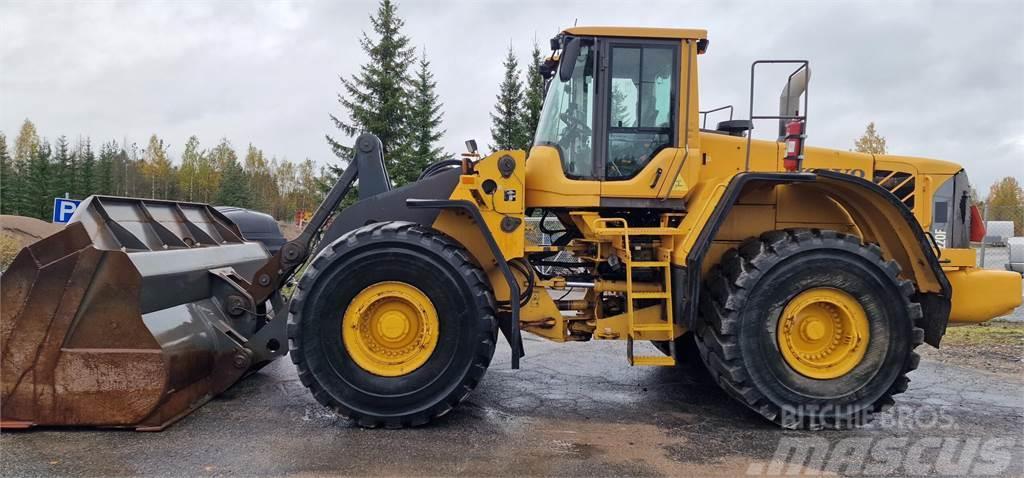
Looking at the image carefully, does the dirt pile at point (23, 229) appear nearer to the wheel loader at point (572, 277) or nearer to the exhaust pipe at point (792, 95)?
the wheel loader at point (572, 277)

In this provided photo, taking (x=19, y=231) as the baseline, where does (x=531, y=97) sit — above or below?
above

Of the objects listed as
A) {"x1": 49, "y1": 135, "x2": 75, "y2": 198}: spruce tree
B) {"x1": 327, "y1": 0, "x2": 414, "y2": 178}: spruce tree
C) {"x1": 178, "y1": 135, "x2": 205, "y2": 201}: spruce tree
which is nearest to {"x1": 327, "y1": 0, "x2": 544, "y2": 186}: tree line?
{"x1": 327, "y1": 0, "x2": 414, "y2": 178}: spruce tree

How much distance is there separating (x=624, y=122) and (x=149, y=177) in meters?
61.3

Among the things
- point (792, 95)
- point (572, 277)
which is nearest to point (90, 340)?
point (572, 277)

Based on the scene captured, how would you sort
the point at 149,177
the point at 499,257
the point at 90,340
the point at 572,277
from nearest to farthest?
the point at 90,340 < the point at 499,257 < the point at 572,277 < the point at 149,177

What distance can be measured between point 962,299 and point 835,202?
117 centimetres

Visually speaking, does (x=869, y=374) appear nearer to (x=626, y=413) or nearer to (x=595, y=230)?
(x=626, y=413)

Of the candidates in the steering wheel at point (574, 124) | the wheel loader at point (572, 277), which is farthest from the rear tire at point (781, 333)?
the steering wheel at point (574, 124)

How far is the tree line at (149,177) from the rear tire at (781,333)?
2154cm

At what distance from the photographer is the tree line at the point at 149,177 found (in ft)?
121

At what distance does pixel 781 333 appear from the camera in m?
4.12

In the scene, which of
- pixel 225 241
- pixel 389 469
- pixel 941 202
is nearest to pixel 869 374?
pixel 941 202

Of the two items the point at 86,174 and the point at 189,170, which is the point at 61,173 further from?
the point at 189,170

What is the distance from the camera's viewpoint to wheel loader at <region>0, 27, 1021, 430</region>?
375cm
